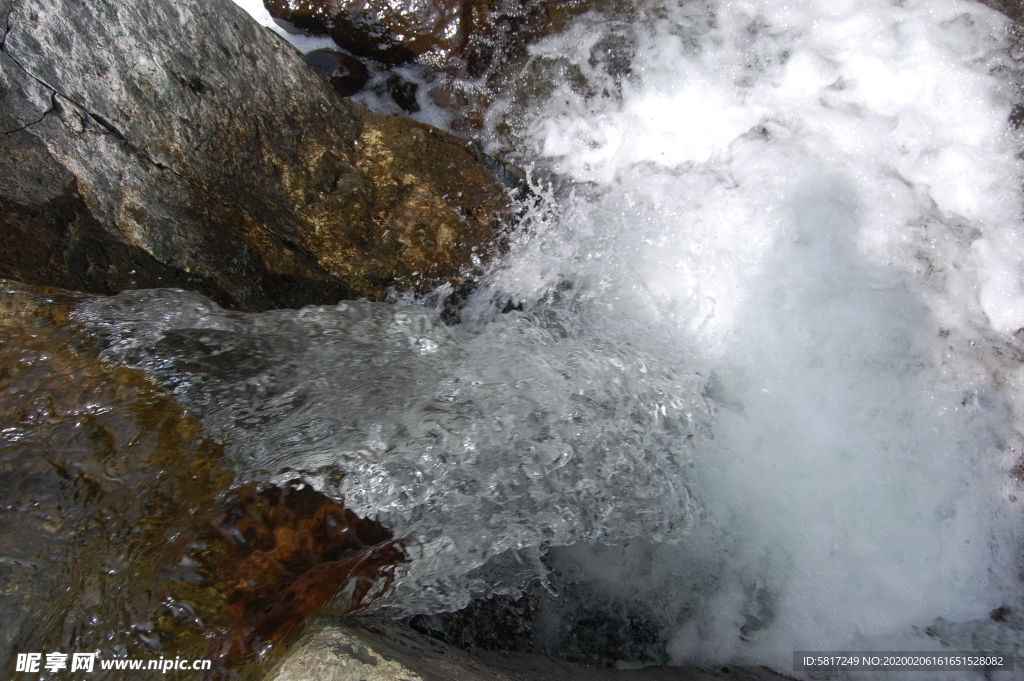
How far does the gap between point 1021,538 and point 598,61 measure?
127 inches

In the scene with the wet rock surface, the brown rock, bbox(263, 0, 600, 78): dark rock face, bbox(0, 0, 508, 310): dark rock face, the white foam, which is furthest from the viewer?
the brown rock

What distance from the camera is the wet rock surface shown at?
1.49 m

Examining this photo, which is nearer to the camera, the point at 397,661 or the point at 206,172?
the point at 397,661

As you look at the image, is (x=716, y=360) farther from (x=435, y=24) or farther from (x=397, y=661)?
(x=435, y=24)

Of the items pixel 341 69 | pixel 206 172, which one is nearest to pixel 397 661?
pixel 206 172

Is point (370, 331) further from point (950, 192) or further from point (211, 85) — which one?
point (950, 192)

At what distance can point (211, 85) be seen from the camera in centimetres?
229

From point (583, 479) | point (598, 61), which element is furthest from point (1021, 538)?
point (598, 61)

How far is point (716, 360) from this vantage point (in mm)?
2805

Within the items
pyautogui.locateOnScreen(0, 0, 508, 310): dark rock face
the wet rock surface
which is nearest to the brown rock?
pyautogui.locateOnScreen(0, 0, 508, 310): dark rock face

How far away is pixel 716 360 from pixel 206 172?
243cm

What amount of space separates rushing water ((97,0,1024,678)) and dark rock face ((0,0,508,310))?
0.98 feet

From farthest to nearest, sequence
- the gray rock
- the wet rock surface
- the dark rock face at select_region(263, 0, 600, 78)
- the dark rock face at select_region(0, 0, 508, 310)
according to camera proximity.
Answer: the dark rock face at select_region(263, 0, 600, 78) → the dark rock face at select_region(0, 0, 508, 310) → the wet rock surface → the gray rock

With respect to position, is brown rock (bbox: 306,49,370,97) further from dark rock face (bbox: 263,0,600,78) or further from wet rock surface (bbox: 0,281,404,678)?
wet rock surface (bbox: 0,281,404,678)
